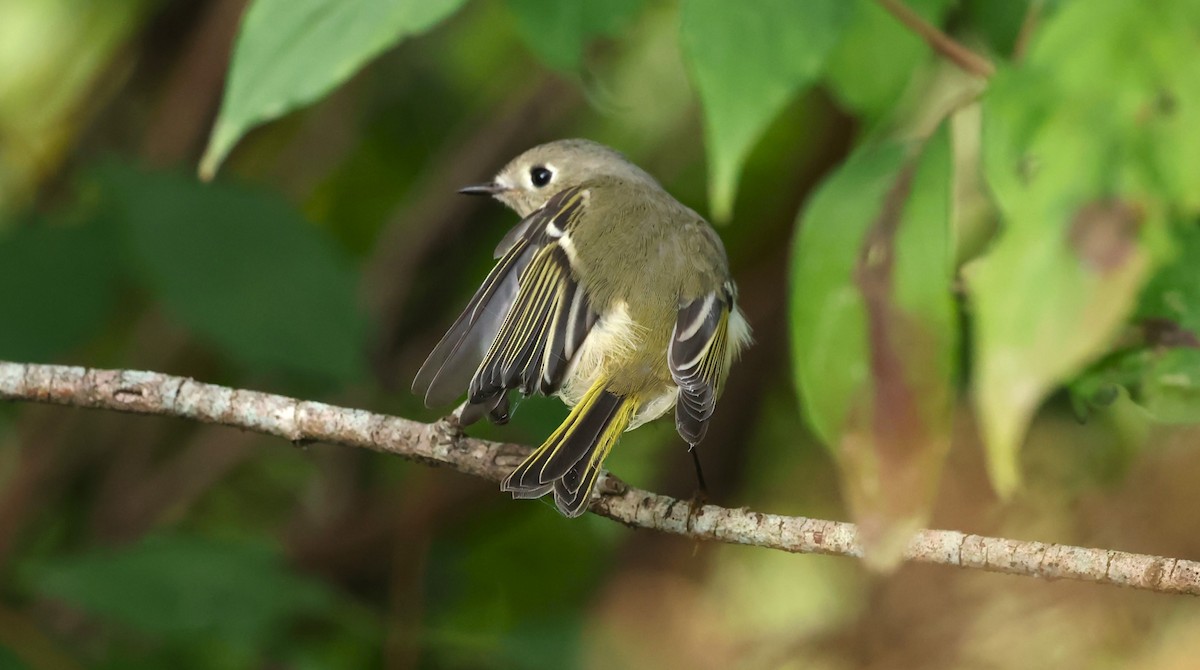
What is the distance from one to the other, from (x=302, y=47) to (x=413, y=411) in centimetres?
148

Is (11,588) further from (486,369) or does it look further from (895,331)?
(895,331)

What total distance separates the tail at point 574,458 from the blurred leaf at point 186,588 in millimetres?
870

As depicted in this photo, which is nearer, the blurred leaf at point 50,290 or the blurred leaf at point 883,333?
the blurred leaf at point 883,333

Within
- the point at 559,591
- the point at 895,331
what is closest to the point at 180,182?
the point at 559,591

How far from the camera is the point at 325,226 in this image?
371cm

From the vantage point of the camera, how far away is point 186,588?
2.25 m

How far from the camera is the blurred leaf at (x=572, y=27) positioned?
176 centimetres

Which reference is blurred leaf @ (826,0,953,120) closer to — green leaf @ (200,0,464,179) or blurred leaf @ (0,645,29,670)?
green leaf @ (200,0,464,179)

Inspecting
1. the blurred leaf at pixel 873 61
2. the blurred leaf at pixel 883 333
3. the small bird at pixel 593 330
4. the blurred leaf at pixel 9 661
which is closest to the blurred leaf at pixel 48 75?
the blurred leaf at pixel 9 661

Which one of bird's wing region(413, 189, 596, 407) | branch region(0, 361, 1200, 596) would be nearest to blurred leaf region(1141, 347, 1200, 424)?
branch region(0, 361, 1200, 596)

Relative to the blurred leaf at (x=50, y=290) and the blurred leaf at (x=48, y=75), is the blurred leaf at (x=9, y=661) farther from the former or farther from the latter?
the blurred leaf at (x=48, y=75)

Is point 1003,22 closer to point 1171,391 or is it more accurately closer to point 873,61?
point 873,61

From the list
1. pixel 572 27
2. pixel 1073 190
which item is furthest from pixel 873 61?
pixel 1073 190

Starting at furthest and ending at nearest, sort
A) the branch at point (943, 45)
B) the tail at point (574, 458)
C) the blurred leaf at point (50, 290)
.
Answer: the blurred leaf at point (50, 290), the branch at point (943, 45), the tail at point (574, 458)
